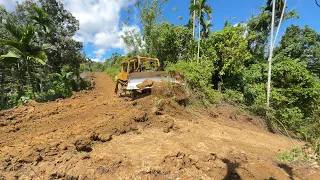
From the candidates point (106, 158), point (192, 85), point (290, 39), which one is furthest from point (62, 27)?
point (290, 39)

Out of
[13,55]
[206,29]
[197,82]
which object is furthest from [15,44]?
[206,29]

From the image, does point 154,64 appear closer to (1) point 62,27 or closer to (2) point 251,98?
(2) point 251,98

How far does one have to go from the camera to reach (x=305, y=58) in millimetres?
20547

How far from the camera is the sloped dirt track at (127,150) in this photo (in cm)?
375

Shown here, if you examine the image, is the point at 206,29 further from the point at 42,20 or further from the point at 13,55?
the point at 13,55

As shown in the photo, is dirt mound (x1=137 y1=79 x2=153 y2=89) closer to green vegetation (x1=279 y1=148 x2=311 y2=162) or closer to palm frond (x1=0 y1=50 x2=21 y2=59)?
green vegetation (x1=279 y1=148 x2=311 y2=162)

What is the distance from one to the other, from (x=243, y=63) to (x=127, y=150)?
13.8 metres

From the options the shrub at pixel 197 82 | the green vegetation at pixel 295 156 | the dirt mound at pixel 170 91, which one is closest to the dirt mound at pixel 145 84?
the dirt mound at pixel 170 91

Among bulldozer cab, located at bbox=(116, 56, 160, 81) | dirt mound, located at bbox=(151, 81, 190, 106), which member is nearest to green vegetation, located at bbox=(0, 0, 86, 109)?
bulldozer cab, located at bbox=(116, 56, 160, 81)

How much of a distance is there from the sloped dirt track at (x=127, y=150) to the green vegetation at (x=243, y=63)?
131 inches

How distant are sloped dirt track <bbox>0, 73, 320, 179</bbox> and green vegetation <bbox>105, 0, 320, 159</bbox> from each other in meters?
3.32

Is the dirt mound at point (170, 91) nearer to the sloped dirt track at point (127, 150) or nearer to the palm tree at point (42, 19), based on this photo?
the sloped dirt track at point (127, 150)

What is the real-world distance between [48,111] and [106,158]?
205 inches

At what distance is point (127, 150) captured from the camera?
182 inches
